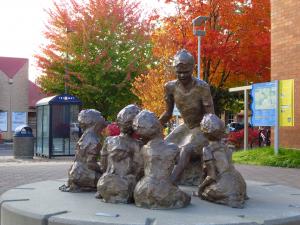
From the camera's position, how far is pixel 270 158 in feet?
44.2

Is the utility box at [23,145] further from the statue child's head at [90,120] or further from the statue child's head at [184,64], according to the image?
the statue child's head at [184,64]

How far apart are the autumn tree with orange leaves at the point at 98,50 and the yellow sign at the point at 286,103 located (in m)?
13.3

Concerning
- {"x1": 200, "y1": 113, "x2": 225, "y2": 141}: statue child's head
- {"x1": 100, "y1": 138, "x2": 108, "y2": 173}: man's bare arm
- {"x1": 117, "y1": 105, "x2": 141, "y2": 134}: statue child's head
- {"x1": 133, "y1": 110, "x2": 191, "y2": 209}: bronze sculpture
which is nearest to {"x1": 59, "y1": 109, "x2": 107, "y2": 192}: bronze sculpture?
{"x1": 100, "y1": 138, "x2": 108, "y2": 173}: man's bare arm

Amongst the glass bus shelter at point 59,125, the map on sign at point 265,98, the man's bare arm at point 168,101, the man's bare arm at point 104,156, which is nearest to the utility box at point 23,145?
the glass bus shelter at point 59,125

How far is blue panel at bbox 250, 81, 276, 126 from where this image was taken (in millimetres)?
14409

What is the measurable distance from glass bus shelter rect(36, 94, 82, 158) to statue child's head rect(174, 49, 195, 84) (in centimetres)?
1215

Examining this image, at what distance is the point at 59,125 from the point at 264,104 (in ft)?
25.0

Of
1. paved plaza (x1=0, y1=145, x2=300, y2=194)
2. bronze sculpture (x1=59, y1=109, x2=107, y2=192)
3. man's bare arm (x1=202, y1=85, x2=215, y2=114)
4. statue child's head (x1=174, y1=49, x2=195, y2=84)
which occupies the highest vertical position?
statue child's head (x1=174, y1=49, x2=195, y2=84)

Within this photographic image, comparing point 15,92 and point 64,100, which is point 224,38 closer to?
point 64,100

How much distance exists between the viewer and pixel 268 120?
1454 centimetres

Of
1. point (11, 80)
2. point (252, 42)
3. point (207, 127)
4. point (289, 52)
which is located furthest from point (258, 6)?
point (11, 80)

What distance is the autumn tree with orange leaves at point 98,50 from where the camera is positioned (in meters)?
25.8

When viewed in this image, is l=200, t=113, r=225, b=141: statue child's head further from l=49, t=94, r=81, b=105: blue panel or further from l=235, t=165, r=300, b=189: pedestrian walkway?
l=49, t=94, r=81, b=105: blue panel

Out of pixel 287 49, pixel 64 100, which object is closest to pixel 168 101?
pixel 287 49
